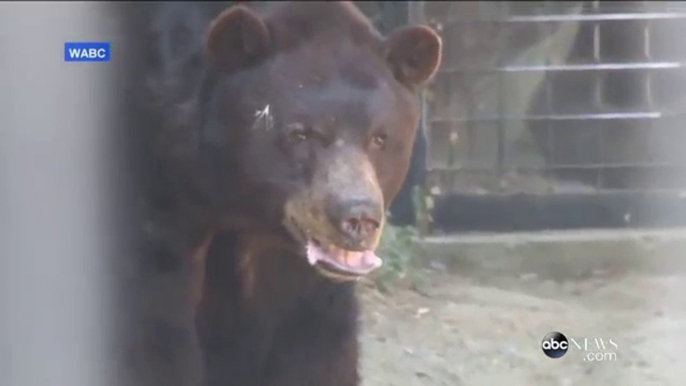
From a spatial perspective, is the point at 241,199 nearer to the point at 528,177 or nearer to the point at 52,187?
the point at 52,187

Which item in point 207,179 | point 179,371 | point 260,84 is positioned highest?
point 260,84

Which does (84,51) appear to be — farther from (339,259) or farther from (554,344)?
(554,344)

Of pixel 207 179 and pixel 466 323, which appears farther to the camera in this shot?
pixel 466 323

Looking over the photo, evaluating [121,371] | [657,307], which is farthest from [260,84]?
[657,307]

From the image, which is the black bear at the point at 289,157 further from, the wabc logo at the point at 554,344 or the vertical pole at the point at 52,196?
the wabc logo at the point at 554,344

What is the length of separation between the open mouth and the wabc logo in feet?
1.43

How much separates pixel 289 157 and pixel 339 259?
0.62ft

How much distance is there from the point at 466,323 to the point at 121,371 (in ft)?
2.10

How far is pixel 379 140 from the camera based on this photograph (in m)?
2.46

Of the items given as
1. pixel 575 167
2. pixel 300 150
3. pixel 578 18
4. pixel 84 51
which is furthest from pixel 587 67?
pixel 84 51

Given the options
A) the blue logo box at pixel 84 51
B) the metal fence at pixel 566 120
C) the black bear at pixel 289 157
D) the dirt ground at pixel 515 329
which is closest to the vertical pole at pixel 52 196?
the blue logo box at pixel 84 51

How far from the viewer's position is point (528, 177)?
9.13 ft

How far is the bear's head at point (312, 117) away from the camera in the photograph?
2.41m
